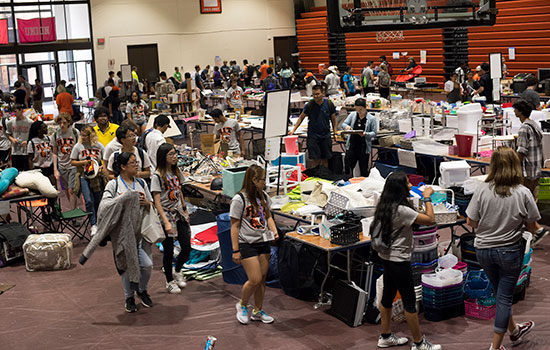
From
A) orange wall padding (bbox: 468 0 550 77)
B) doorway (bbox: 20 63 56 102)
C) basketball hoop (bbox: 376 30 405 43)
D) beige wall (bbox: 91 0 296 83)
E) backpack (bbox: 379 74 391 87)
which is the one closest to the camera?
backpack (bbox: 379 74 391 87)

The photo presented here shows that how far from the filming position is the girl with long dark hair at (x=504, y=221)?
4953mm

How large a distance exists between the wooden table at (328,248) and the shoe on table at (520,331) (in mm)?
1448

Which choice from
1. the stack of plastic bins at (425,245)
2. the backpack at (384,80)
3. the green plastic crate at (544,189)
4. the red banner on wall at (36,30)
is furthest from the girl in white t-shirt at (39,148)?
the red banner on wall at (36,30)

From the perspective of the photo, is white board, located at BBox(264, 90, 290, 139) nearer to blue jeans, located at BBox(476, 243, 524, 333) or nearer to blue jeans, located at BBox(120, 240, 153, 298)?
blue jeans, located at BBox(120, 240, 153, 298)

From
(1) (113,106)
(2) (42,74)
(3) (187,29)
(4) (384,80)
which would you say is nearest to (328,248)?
(1) (113,106)

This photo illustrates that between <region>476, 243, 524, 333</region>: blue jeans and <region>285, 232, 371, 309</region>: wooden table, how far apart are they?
1332mm

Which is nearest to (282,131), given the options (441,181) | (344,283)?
(441,181)

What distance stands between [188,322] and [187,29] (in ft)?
84.9

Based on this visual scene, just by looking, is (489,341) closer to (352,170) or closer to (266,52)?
(352,170)

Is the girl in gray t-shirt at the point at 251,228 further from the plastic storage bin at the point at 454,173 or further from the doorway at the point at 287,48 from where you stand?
the doorway at the point at 287,48

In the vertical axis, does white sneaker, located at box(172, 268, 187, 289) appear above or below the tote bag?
below

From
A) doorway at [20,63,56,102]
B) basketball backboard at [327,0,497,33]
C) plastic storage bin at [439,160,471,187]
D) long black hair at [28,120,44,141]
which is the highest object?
doorway at [20,63,56,102]

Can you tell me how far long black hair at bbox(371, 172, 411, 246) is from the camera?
5098mm

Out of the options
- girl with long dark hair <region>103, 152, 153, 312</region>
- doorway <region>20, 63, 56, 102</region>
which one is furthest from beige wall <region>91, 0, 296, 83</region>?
girl with long dark hair <region>103, 152, 153, 312</region>
